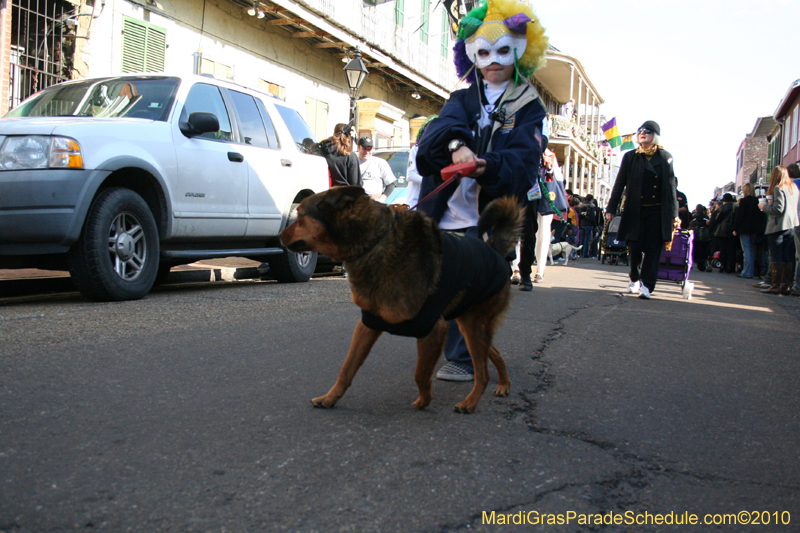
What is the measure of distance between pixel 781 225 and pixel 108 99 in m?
9.67

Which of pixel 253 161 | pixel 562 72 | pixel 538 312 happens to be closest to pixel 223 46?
pixel 253 161

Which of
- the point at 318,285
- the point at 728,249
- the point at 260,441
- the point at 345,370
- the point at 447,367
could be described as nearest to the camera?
the point at 260,441

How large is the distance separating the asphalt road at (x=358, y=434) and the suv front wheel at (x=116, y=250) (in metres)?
0.49

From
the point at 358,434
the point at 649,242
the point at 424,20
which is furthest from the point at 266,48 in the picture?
the point at 358,434

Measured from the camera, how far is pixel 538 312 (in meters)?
6.64

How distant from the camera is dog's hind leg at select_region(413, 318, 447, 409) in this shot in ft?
9.49

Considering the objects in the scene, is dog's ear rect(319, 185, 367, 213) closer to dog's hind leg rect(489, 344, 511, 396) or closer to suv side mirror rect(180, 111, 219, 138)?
dog's hind leg rect(489, 344, 511, 396)

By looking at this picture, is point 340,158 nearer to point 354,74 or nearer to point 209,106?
point 209,106

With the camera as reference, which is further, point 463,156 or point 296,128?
point 296,128

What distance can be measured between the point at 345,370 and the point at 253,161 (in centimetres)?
479

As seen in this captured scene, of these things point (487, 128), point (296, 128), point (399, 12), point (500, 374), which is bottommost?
point (500, 374)

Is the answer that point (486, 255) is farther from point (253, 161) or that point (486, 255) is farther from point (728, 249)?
point (728, 249)

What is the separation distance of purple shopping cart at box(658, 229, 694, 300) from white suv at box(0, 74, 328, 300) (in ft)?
18.4

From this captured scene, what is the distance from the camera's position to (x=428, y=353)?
2.91 m
